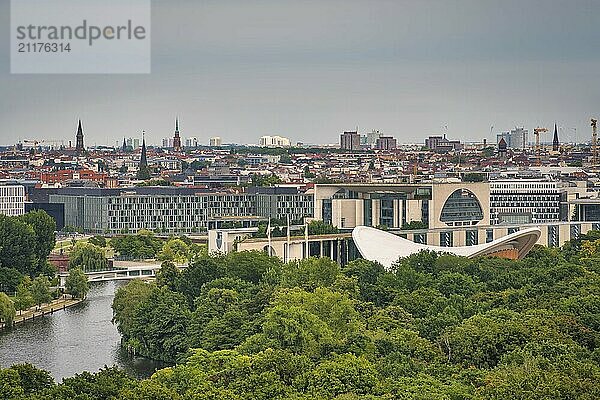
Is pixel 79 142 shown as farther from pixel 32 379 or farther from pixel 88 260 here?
pixel 32 379

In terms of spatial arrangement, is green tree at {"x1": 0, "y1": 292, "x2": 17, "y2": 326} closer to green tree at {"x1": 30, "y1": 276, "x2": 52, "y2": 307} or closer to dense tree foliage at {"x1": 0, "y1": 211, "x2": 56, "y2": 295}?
green tree at {"x1": 30, "y1": 276, "x2": 52, "y2": 307}

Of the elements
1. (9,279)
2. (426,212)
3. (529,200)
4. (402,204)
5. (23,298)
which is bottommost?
(23,298)

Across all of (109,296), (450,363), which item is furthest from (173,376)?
(109,296)

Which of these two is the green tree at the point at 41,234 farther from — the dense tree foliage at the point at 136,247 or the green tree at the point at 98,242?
the green tree at the point at 98,242

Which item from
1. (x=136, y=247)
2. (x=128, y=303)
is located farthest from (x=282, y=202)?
(x=128, y=303)

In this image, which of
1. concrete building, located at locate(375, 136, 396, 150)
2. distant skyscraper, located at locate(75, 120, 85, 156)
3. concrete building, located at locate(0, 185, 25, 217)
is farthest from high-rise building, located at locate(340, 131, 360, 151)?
concrete building, located at locate(0, 185, 25, 217)

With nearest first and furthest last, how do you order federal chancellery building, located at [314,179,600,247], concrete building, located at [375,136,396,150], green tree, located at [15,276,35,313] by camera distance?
green tree, located at [15,276,35,313]
federal chancellery building, located at [314,179,600,247]
concrete building, located at [375,136,396,150]
